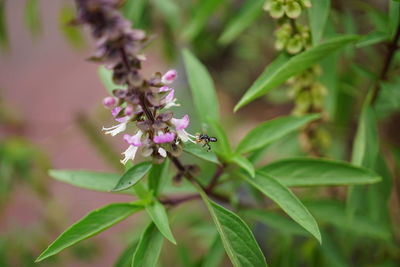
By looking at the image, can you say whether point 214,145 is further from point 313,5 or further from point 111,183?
point 313,5

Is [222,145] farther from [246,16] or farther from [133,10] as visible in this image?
[133,10]

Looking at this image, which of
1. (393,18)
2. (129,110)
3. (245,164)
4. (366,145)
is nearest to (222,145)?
(245,164)

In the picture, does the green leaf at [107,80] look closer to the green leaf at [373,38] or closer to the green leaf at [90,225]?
the green leaf at [90,225]

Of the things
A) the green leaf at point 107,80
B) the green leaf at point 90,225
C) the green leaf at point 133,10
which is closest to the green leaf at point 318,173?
the green leaf at point 90,225

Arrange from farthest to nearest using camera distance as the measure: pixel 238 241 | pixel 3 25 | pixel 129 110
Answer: pixel 3 25 < pixel 238 241 < pixel 129 110

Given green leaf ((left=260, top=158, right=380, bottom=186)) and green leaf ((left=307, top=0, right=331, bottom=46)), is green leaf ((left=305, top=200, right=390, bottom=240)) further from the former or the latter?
green leaf ((left=307, top=0, right=331, bottom=46))
